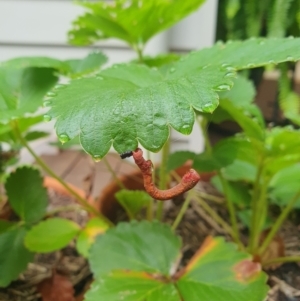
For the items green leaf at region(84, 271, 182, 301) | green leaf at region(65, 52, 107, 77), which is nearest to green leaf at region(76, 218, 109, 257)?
green leaf at region(84, 271, 182, 301)

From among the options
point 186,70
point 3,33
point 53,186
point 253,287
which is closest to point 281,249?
point 253,287

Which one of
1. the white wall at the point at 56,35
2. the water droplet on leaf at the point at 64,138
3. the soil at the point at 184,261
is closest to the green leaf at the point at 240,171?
the soil at the point at 184,261

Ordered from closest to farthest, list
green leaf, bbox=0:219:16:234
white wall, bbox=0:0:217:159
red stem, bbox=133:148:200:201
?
red stem, bbox=133:148:200:201 → green leaf, bbox=0:219:16:234 → white wall, bbox=0:0:217:159

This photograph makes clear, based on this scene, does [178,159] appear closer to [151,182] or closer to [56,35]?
[151,182]

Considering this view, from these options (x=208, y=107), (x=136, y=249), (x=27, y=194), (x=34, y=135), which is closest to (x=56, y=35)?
(x=34, y=135)

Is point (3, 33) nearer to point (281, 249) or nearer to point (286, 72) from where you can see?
point (286, 72)

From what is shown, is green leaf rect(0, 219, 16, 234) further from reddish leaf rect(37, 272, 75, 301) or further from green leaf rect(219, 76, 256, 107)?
green leaf rect(219, 76, 256, 107)
